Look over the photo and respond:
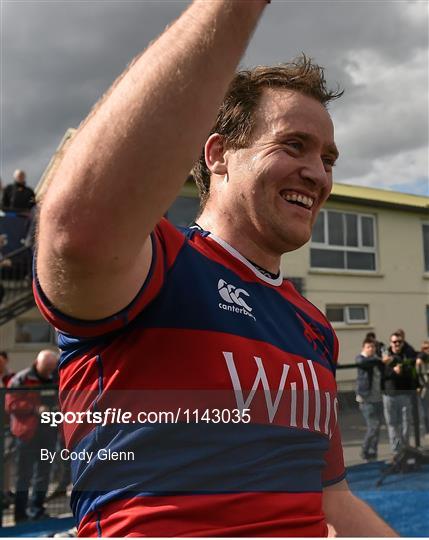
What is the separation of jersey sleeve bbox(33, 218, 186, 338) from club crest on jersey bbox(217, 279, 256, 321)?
0.44 feet

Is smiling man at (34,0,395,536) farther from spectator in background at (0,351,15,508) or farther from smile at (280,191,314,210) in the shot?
spectator in background at (0,351,15,508)

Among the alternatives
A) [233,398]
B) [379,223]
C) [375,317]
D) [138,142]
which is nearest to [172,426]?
[233,398]

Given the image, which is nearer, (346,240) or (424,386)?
(424,386)

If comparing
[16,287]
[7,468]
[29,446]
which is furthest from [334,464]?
[16,287]

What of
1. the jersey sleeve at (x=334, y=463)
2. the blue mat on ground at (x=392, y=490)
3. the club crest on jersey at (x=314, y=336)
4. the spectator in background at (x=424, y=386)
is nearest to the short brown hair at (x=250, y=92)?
the club crest on jersey at (x=314, y=336)

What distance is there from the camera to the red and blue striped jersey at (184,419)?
89 cm

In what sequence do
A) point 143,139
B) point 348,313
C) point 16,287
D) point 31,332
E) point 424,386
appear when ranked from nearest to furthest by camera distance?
1. point 143,139
2. point 424,386
3. point 16,287
4. point 31,332
5. point 348,313

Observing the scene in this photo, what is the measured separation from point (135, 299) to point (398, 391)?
6.45 metres

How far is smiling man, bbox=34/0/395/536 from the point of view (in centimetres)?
58

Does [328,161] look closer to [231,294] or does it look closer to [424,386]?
[231,294]

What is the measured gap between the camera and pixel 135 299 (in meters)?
0.81

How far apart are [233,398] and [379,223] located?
55.3 feet

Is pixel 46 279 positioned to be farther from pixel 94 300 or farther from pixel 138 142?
pixel 138 142

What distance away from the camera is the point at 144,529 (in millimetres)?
874
